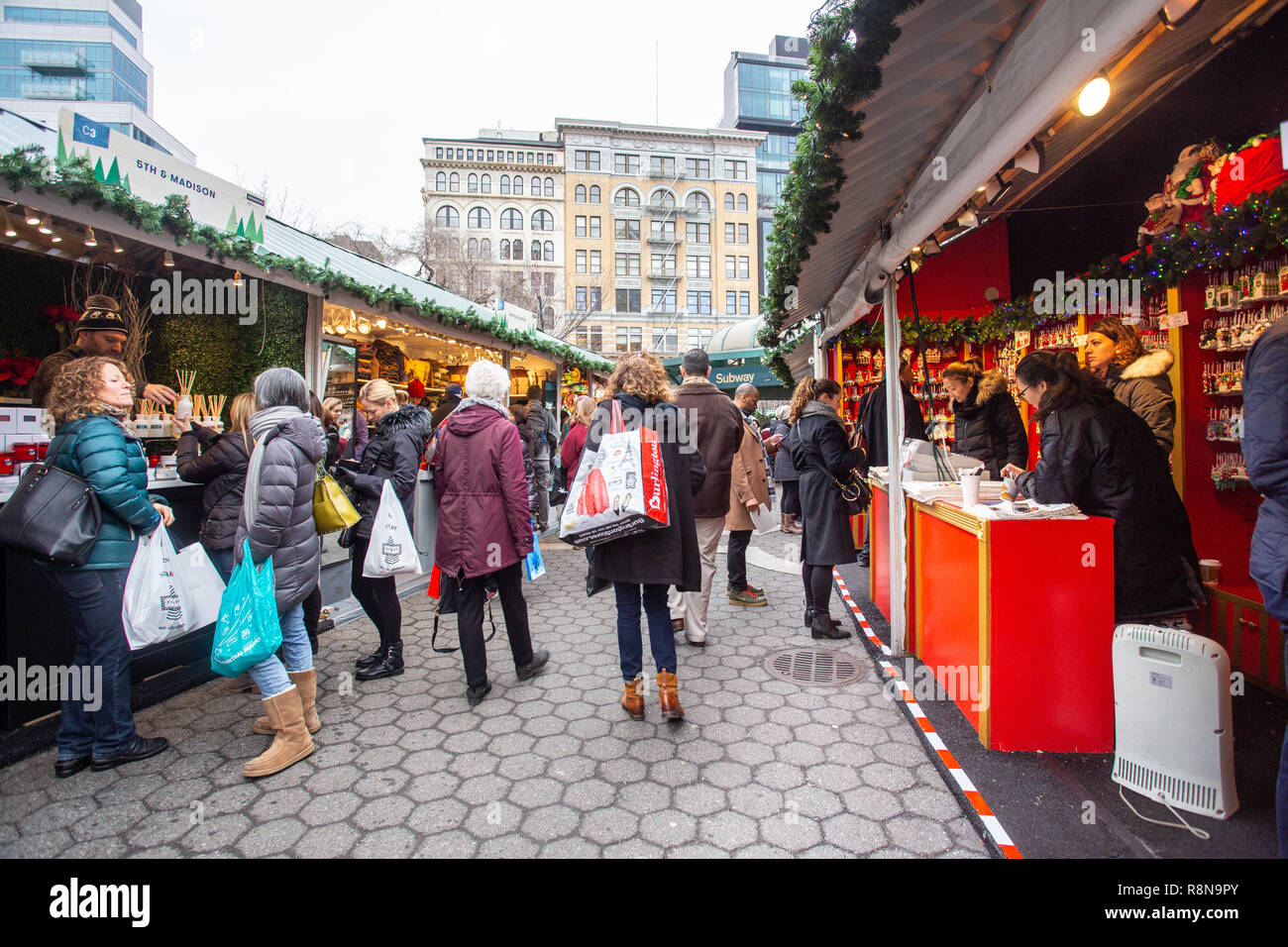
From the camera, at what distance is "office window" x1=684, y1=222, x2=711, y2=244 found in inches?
2169

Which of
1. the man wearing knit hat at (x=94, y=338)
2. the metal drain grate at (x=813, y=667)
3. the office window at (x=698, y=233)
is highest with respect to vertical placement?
the office window at (x=698, y=233)

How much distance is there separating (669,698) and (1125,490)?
2409 millimetres

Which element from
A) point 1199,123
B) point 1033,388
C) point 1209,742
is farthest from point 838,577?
point 1199,123

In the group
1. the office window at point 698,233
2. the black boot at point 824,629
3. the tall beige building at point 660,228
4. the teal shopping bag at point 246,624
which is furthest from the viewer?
the office window at point 698,233

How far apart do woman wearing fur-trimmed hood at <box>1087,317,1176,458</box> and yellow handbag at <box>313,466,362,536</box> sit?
456cm

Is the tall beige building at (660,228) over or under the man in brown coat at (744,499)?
over

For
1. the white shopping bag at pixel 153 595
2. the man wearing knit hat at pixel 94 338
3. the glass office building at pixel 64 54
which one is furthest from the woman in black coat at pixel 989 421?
the glass office building at pixel 64 54

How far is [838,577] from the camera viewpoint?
638 cm

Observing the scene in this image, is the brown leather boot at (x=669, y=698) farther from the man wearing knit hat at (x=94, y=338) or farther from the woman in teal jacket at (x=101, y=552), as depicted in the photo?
the man wearing knit hat at (x=94, y=338)

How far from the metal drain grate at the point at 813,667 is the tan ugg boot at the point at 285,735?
2723mm

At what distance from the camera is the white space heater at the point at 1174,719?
2.32 metres

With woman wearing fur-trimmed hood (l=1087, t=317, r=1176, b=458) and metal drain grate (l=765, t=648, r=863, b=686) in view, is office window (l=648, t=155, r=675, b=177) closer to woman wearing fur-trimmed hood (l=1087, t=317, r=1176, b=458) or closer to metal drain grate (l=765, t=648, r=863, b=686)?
woman wearing fur-trimmed hood (l=1087, t=317, r=1176, b=458)

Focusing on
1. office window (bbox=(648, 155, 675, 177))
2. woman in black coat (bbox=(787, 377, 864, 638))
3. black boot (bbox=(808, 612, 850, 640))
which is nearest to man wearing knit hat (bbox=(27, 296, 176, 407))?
woman in black coat (bbox=(787, 377, 864, 638))

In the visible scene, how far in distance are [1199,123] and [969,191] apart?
10.0 ft
